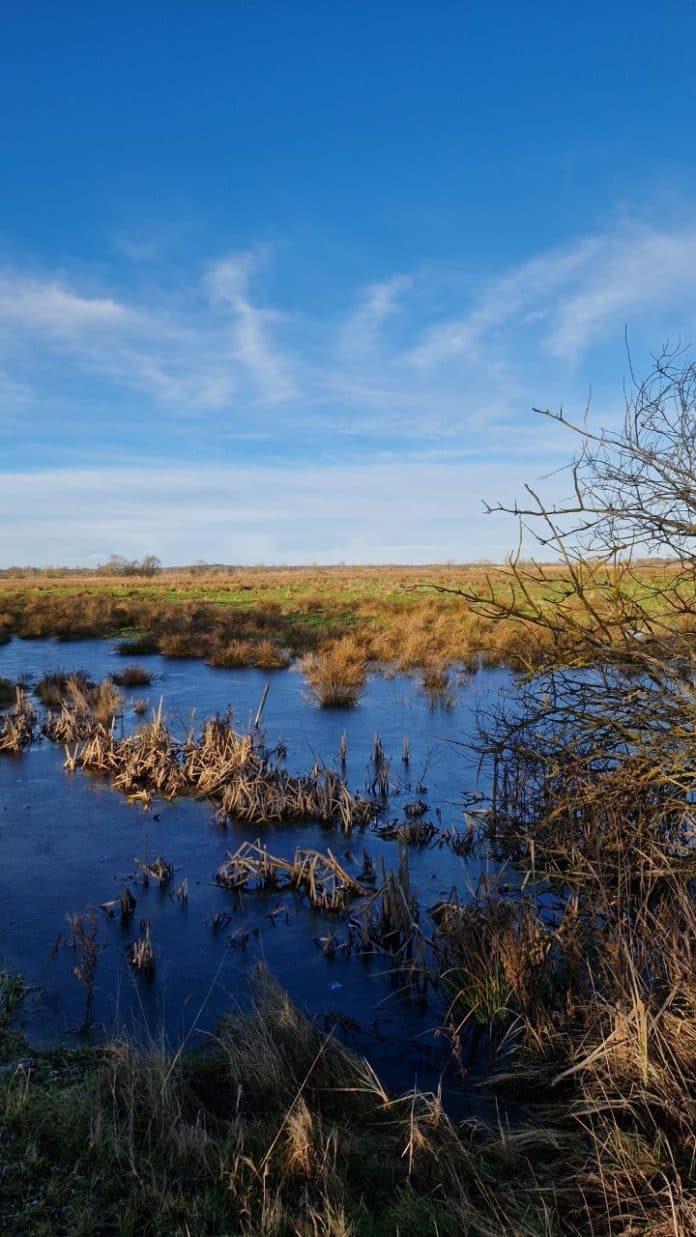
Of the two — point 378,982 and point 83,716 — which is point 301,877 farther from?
point 83,716

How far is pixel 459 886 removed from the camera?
7.75 meters

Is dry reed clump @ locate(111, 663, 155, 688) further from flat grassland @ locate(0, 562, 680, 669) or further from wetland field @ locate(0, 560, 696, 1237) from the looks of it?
wetland field @ locate(0, 560, 696, 1237)

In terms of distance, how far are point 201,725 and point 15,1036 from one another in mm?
9496

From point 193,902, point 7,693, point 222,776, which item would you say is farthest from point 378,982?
point 7,693

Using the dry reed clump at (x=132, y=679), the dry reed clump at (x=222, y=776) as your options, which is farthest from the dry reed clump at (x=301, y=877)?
the dry reed clump at (x=132, y=679)

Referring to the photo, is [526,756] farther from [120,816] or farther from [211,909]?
[120,816]

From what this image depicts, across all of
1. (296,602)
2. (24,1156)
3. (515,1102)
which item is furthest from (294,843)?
(296,602)

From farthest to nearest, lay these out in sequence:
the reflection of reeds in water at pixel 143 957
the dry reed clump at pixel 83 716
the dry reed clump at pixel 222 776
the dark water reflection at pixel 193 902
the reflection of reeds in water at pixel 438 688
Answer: the reflection of reeds in water at pixel 438 688, the dry reed clump at pixel 83 716, the dry reed clump at pixel 222 776, the reflection of reeds in water at pixel 143 957, the dark water reflection at pixel 193 902

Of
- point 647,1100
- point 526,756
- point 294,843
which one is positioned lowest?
point 294,843

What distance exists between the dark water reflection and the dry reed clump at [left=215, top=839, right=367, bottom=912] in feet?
0.54

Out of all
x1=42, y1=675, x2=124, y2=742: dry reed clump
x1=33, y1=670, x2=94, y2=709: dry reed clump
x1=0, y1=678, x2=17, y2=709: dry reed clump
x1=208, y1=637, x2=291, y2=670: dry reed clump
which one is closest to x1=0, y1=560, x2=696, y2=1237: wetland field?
x1=42, y1=675, x2=124, y2=742: dry reed clump

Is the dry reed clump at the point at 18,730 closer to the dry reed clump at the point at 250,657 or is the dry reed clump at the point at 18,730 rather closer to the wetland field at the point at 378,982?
the wetland field at the point at 378,982

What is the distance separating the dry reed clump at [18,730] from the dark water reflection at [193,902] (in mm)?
295

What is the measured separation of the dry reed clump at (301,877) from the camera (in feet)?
23.9
